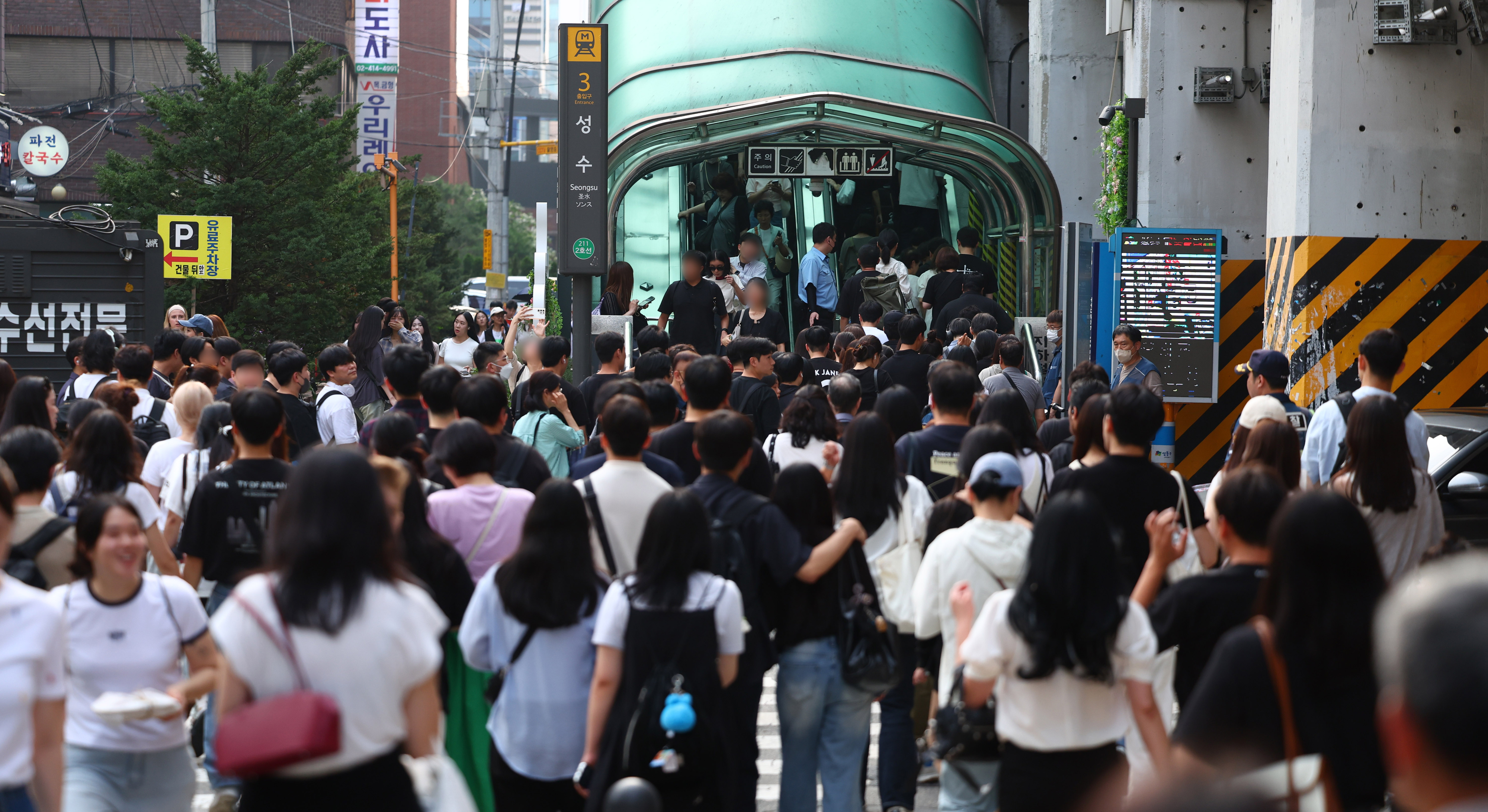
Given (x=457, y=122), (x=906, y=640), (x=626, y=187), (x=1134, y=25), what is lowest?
(x=906, y=640)

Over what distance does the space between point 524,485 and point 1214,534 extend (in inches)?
109

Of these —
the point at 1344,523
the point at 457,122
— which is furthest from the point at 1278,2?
the point at 457,122

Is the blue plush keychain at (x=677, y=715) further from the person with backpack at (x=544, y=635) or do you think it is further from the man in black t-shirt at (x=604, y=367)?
the man in black t-shirt at (x=604, y=367)

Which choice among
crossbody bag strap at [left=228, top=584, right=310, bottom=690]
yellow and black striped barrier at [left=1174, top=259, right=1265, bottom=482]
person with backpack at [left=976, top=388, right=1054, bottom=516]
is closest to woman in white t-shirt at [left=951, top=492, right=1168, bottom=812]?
crossbody bag strap at [left=228, top=584, right=310, bottom=690]

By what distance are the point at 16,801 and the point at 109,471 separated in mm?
2345

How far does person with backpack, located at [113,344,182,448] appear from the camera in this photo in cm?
795

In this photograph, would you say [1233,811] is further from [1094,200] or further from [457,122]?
[457,122]

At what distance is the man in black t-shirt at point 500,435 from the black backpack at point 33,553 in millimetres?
1640

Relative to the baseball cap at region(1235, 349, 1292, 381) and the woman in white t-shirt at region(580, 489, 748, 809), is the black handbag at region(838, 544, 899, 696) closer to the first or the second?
the woman in white t-shirt at region(580, 489, 748, 809)

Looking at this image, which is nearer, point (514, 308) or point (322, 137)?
point (322, 137)

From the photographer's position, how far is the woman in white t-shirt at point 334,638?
3125 millimetres

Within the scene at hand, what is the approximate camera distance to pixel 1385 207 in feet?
31.2

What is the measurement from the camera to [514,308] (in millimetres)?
26484

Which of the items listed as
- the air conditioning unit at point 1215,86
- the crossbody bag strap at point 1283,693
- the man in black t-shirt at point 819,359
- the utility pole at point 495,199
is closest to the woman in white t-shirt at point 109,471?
the crossbody bag strap at point 1283,693
